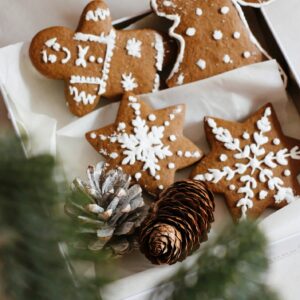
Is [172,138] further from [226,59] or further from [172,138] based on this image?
[226,59]

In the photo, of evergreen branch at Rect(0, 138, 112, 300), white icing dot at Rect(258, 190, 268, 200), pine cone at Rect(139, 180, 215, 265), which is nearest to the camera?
→ evergreen branch at Rect(0, 138, 112, 300)

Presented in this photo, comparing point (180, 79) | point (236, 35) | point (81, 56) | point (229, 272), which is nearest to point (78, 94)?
point (81, 56)

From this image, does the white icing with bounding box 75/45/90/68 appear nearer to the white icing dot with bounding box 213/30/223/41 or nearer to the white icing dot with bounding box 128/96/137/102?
the white icing dot with bounding box 128/96/137/102

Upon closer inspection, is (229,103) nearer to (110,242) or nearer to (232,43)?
(232,43)

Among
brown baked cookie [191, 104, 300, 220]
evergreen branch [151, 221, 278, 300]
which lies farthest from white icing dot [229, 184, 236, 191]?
evergreen branch [151, 221, 278, 300]

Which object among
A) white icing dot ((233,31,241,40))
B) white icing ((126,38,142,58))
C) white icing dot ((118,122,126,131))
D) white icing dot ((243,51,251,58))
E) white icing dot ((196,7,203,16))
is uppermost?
white icing dot ((196,7,203,16))

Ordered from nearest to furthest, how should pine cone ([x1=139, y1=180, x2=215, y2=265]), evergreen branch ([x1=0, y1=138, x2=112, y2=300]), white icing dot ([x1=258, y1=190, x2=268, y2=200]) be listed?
evergreen branch ([x1=0, y1=138, x2=112, y2=300]) → pine cone ([x1=139, y1=180, x2=215, y2=265]) → white icing dot ([x1=258, y1=190, x2=268, y2=200])

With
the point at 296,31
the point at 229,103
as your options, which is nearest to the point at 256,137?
the point at 229,103
